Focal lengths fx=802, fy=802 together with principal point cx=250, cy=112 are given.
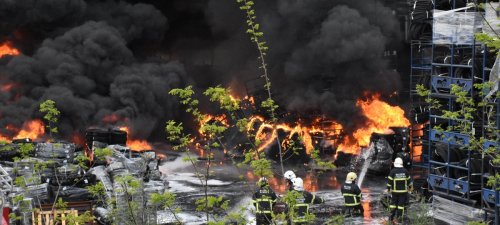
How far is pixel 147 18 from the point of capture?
28078 mm

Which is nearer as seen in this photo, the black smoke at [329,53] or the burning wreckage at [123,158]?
the burning wreckage at [123,158]

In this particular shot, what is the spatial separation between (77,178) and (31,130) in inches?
308

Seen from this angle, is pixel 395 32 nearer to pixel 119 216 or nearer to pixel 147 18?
pixel 147 18

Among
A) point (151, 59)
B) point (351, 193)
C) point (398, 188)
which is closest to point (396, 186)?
point (398, 188)

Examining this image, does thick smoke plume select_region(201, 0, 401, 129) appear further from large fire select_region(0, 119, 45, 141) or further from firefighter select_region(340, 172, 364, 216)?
firefighter select_region(340, 172, 364, 216)

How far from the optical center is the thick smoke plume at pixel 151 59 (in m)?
23.8

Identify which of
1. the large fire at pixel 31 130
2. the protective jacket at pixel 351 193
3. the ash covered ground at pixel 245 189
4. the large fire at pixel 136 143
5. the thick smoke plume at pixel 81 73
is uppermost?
the thick smoke plume at pixel 81 73

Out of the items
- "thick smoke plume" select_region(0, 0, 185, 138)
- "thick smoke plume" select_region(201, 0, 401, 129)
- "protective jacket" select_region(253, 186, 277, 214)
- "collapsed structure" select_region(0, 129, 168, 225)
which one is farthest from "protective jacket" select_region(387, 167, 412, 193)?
"thick smoke plume" select_region(0, 0, 185, 138)

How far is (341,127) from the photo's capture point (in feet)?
76.6

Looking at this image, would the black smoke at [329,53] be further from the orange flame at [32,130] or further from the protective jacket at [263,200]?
the protective jacket at [263,200]

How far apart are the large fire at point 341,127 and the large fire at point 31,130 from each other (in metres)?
5.27

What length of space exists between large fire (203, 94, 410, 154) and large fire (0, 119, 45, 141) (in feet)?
17.3

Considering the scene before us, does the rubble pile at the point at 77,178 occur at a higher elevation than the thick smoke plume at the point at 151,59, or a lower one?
lower

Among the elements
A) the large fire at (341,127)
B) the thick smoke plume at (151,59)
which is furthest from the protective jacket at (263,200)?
the thick smoke plume at (151,59)
